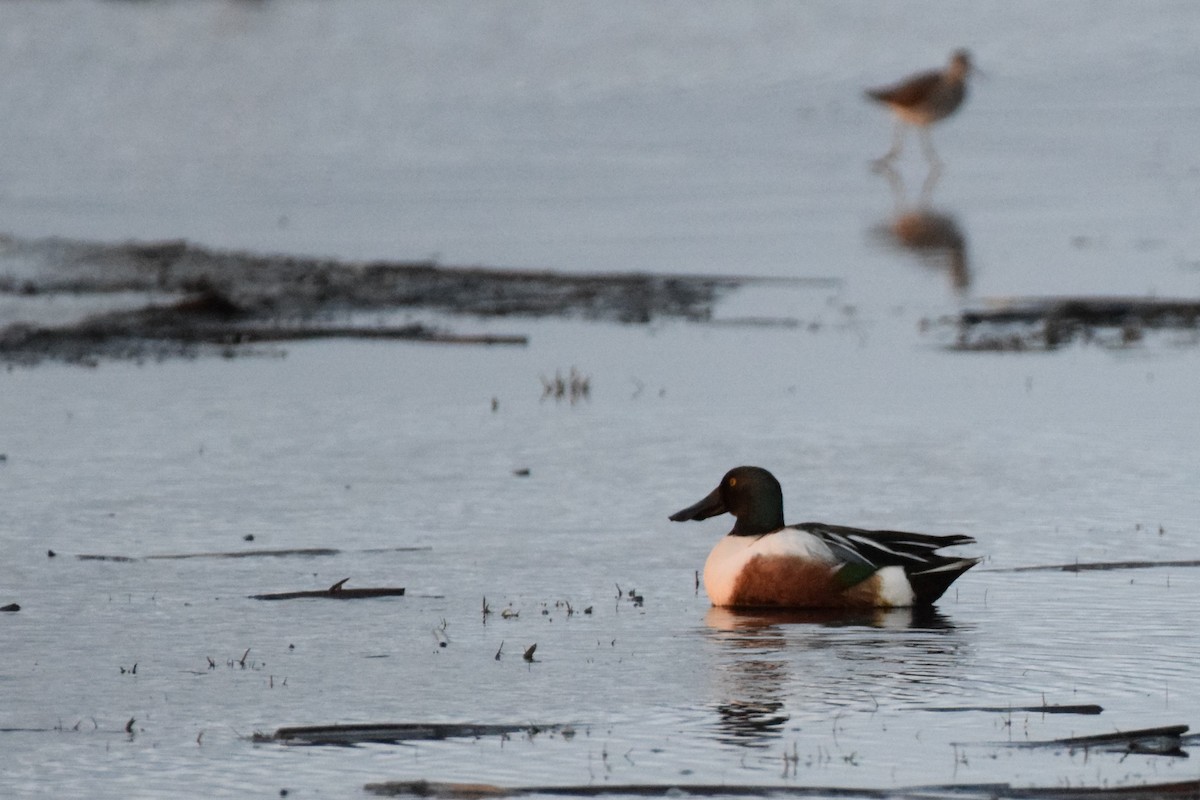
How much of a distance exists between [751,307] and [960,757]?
11.1m

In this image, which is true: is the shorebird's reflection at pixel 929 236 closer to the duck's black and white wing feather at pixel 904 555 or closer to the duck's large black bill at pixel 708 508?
the duck's large black bill at pixel 708 508

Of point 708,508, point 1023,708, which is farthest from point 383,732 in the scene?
point 708,508

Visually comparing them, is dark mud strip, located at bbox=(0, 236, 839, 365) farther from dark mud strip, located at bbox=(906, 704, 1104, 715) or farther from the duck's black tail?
dark mud strip, located at bbox=(906, 704, 1104, 715)

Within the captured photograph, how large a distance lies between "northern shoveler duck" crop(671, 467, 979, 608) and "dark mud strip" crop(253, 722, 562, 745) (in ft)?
6.86

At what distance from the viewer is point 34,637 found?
7980mm

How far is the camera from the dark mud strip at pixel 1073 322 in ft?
50.0

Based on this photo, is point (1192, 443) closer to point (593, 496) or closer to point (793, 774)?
point (593, 496)

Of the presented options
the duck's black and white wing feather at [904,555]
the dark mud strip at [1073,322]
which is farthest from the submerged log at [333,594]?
the dark mud strip at [1073,322]

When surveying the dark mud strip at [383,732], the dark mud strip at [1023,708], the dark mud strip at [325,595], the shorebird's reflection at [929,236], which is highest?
the shorebird's reflection at [929,236]

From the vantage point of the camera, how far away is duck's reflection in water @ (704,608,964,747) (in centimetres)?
674

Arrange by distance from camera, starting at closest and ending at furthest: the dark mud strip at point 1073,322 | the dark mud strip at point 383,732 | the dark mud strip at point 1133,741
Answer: the dark mud strip at point 1133,741
the dark mud strip at point 383,732
the dark mud strip at point 1073,322

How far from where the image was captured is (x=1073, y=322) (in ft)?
51.7

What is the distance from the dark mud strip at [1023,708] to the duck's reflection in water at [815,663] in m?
0.13

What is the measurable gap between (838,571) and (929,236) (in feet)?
42.3
